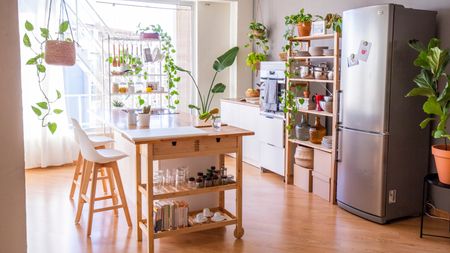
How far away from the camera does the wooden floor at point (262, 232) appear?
11.0ft

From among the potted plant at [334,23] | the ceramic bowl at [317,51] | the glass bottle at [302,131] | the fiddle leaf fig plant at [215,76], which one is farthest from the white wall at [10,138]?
the fiddle leaf fig plant at [215,76]

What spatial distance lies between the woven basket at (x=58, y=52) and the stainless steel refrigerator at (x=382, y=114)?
8.12 ft

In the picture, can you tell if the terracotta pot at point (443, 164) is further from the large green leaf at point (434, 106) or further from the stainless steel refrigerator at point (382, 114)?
the stainless steel refrigerator at point (382, 114)

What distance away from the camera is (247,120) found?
5.92 m

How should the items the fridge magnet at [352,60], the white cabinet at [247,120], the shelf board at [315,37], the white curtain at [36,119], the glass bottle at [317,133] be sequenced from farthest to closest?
the white cabinet at [247,120], the white curtain at [36,119], the glass bottle at [317,133], the shelf board at [315,37], the fridge magnet at [352,60]

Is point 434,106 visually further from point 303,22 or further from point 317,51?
point 303,22

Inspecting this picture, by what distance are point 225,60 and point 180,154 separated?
3.61 metres

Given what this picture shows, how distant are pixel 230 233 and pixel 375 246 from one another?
115 centimetres

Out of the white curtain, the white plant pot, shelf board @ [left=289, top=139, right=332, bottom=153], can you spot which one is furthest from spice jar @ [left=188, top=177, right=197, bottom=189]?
the white curtain

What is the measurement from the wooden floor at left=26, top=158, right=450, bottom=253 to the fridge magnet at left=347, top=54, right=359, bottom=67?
1398 millimetres

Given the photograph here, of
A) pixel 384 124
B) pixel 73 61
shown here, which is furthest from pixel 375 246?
pixel 73 61

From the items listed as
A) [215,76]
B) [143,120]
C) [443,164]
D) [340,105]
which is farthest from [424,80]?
[215,76]

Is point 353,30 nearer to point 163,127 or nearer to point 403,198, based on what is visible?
point 403,198

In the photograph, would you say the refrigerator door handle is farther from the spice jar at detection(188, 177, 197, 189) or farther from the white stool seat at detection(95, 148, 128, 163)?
the white stool seat at detection(95, 148, 128, 163)
